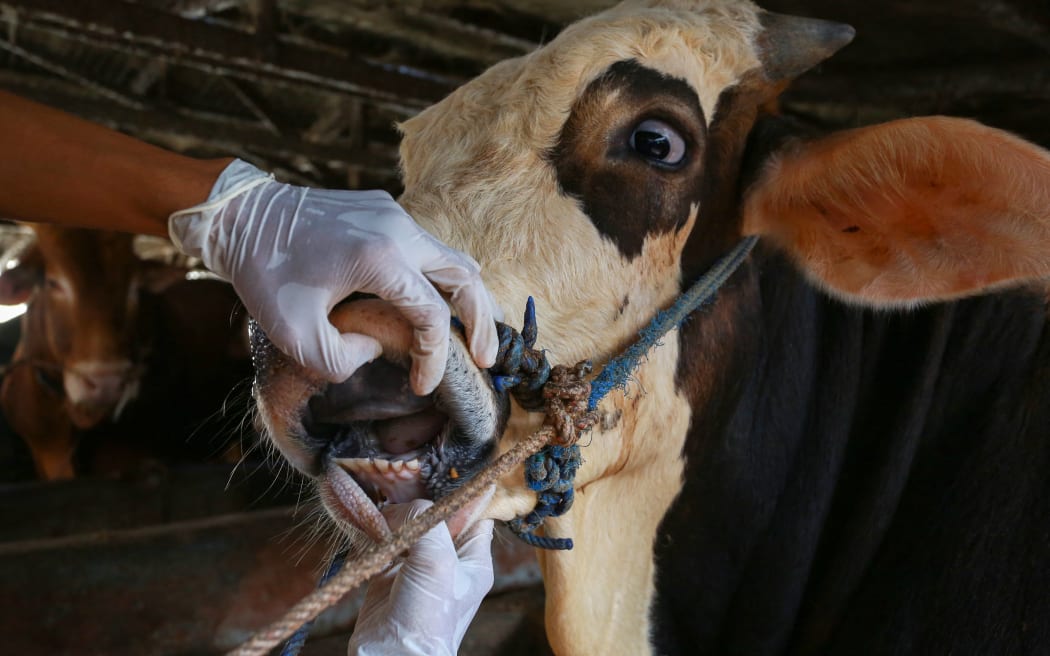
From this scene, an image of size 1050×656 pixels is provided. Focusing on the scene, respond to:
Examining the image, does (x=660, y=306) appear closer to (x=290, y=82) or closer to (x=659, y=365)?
(x=659, y=365)

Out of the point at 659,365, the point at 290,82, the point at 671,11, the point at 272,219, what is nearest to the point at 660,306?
the point at 659,365

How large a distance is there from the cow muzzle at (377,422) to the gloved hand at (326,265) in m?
0.05

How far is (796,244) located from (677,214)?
1.26ft

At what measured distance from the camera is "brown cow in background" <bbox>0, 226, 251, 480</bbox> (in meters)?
6.45

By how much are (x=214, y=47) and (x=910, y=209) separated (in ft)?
13.8

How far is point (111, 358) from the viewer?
6461 mm

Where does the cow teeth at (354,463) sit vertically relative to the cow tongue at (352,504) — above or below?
above

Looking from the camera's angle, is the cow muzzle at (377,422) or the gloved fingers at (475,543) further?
the gloved fingers at (475,543)

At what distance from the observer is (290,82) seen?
18.6ft

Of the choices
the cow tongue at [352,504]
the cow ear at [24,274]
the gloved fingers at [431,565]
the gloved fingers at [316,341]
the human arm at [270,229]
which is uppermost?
the human arm at [270,229]

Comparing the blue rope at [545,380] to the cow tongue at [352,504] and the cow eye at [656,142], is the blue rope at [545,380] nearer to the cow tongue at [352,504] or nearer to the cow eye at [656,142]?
the cow tongue at [352,504]

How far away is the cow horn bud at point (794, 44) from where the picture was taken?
6.79 feet

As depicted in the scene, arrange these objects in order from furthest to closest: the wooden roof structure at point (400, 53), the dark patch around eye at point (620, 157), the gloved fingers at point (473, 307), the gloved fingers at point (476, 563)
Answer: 1. the wooden roof structure at point (400, 53)
2. the dark patch around eye at point (620, 157)
3. the gloved fingers at point (476, 563)
4. the gloved fingers at point (473, 307)

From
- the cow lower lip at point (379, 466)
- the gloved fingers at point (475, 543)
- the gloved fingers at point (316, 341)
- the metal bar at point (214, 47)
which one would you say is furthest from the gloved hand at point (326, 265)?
the metal bar at point (214, 47)
